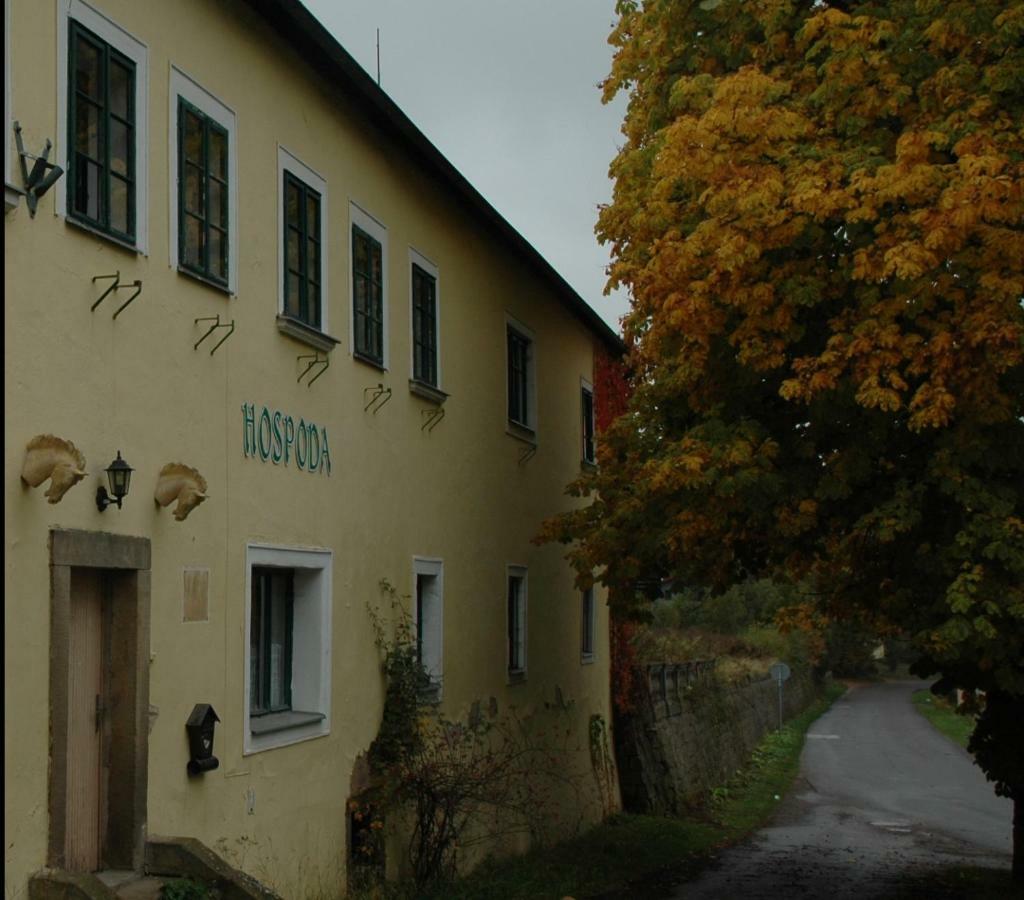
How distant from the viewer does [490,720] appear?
55.6 feet

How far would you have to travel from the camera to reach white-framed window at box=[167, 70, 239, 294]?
9.82m

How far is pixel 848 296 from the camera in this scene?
1262cm

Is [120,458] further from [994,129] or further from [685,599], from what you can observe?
[685,599]

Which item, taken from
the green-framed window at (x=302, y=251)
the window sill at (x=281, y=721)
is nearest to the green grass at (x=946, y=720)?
the window sill at (x=281, y=721)

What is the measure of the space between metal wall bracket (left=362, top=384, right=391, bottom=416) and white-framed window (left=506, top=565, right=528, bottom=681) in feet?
17.1

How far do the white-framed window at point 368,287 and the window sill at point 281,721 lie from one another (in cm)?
312

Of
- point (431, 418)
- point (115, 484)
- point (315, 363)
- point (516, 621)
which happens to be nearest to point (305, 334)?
point (315, 363)

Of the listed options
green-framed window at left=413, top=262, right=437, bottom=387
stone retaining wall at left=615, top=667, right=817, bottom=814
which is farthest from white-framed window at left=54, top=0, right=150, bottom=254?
stone retaining wall at left=615, top=667, right=817, bottom=814

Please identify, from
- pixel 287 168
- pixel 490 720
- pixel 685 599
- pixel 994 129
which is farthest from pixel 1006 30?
pixel 685 599

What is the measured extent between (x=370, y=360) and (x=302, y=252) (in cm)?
160

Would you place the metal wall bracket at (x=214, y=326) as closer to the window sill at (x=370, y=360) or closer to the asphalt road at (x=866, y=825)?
the window sill at (x=370, y=360)

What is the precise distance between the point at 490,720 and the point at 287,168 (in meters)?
7.52

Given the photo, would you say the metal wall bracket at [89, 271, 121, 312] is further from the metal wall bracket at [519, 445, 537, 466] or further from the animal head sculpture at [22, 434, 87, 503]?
the metal wall bracket at [519, 445, 537, 466]

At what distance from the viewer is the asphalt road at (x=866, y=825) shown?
17.8m
